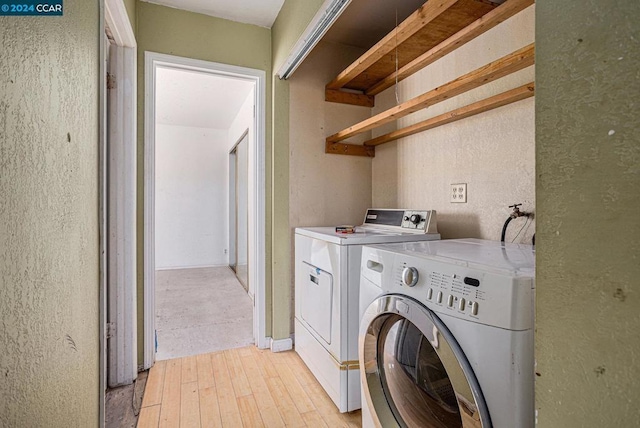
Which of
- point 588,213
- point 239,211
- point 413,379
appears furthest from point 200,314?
point 588,213

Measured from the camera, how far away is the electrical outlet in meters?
1.72

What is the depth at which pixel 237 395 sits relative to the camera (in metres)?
1.76

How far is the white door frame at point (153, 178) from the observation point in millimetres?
2031

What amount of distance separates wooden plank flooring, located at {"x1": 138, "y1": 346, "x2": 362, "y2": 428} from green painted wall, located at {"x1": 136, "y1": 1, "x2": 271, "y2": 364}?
0.29 m

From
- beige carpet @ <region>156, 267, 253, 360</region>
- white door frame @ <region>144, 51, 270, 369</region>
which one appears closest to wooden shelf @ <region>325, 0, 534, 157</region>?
white door frame @ <region>144, 51, 270, 369</region>

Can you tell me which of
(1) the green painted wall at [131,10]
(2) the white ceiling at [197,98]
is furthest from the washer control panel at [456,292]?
(2) the white ceiling at [197,98]

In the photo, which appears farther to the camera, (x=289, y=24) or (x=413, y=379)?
(x=289, y=24)

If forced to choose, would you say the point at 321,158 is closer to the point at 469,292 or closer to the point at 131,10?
the point at 131,10

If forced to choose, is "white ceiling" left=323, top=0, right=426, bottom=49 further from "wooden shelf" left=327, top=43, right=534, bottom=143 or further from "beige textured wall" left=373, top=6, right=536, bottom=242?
"wooden shelf" left=327, top=43, right=534, bottom=143

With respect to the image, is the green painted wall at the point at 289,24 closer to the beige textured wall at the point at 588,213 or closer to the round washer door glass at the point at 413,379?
the beige textured wall at the point at 588,213

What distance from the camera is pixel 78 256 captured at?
93 centimetres

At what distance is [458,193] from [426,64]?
2.69ft

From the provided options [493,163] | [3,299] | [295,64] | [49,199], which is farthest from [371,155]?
[3,299]

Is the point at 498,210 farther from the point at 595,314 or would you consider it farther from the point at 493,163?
the point at 595,314
